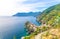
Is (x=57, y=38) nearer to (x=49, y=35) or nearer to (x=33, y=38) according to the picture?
(x=49, y=35)

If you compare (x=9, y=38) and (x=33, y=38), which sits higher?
(x=33, y=38)

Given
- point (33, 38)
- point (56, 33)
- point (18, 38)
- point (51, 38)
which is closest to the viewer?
point (51, 38)

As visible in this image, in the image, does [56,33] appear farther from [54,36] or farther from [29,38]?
[29,38]

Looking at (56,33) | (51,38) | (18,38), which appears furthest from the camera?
(18,38)

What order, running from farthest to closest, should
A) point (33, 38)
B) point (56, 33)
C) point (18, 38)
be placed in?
point (18, 38) < point (33, 38) < point (56, 33)

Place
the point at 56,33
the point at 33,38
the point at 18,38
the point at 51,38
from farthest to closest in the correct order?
the point at 18,38 < the point at 33,38 < the point at 56,33 < the point at 51,38

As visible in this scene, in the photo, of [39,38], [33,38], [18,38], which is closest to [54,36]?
[39,38]

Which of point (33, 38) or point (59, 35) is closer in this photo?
point (59, 35)

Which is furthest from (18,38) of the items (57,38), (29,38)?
(57,38)

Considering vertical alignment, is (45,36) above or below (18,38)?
above

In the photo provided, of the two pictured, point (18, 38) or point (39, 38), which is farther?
point (18, 38)
